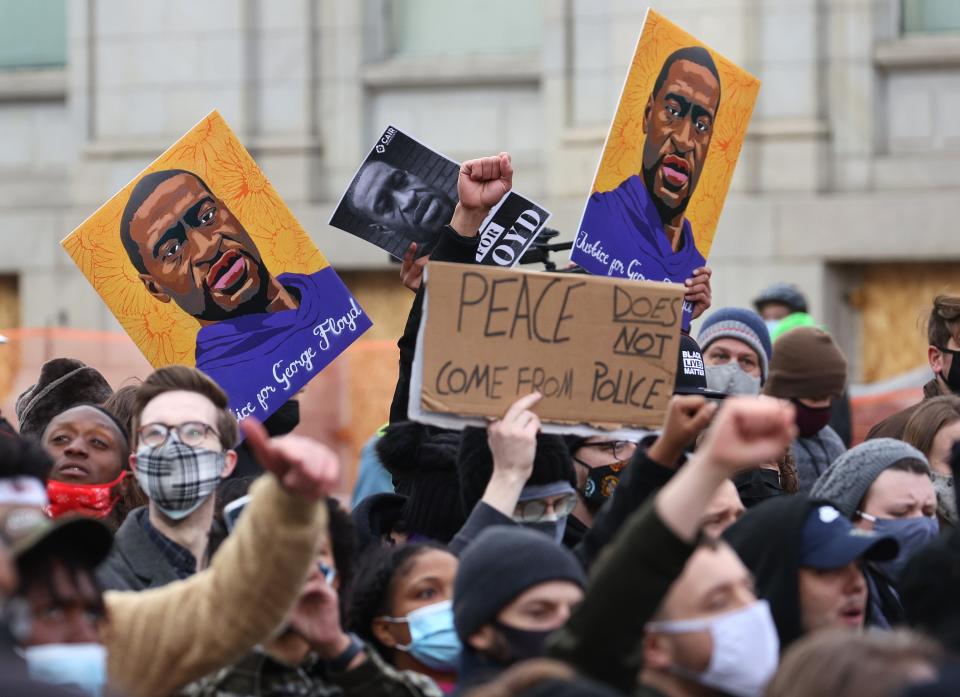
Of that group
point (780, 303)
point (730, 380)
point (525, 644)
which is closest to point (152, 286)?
point (730, 380)

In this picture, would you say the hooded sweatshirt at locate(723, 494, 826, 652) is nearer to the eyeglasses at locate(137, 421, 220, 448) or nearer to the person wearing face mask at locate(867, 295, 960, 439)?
the eyeglasses at locate(137, 421, 220, 448)

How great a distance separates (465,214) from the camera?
6527 millimetres

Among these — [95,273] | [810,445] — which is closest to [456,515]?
[95,273]

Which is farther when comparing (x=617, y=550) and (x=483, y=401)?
(x=483, y=401)

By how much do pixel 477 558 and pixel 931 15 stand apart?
10.5 m

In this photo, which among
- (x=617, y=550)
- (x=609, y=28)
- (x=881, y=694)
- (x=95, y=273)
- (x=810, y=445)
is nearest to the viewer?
(x=881, y=694)

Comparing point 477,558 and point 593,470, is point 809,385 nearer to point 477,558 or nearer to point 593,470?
point 593,470

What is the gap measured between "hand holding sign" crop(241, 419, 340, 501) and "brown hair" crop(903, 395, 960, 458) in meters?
3.22

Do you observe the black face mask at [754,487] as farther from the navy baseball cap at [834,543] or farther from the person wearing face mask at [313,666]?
the person wearing face mask at [313,666]

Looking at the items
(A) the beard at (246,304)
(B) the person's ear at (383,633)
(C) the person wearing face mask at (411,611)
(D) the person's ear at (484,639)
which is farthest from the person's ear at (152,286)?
(D) the person's ear at (484,639)

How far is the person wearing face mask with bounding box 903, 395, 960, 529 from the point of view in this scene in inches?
268

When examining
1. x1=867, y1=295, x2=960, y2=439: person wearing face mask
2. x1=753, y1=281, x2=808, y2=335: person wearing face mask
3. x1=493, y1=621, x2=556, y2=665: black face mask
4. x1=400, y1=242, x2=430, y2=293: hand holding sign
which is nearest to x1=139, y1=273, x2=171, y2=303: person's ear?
x1=400, y1=242, x2=430, y2=293: hand holding sign

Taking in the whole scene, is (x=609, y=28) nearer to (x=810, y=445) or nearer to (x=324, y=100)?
(x=324, y=100)

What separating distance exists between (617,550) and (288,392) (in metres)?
2.92
